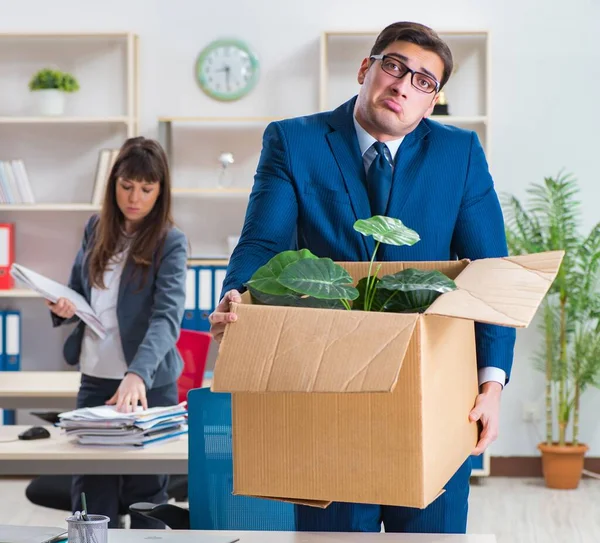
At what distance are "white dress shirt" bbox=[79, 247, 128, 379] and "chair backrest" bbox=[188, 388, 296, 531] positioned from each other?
0.89 metres

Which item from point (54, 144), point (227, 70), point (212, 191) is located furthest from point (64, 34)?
point (212, 191)

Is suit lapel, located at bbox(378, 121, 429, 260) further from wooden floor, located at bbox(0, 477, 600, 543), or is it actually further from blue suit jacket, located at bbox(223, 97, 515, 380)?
wooden floor, located at bbox(0, 477, 600, 543)

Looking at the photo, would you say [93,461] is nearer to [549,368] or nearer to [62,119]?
[62,119]

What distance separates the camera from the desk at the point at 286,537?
62.3 inches

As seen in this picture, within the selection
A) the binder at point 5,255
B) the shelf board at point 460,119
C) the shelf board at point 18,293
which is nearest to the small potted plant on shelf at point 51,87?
the binder at point 5,255

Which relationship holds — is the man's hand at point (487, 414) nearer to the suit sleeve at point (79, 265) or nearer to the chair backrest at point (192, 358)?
the suit sleeve at point (79, 265)

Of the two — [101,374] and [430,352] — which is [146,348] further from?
[430,352]

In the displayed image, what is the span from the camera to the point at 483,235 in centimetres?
183

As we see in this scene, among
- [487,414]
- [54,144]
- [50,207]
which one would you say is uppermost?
[54,144]

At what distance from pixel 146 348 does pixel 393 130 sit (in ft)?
4.10

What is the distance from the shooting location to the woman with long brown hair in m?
2.85

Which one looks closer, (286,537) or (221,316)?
(221,316)

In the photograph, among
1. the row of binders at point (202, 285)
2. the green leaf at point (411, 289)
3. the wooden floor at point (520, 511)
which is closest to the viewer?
the green leaf at point (411, 289)

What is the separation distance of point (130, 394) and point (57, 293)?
435 mm
